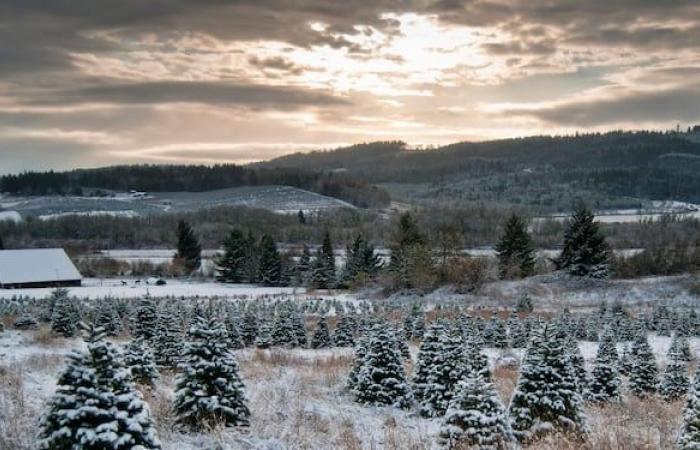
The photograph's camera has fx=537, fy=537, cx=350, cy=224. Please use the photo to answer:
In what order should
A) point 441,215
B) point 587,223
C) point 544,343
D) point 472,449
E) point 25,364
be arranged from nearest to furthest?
point 472,449, point 544,343, point 25,364, point 587,223, point 441,215

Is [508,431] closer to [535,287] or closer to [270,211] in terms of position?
[535,287]

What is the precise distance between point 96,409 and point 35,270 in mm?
76840

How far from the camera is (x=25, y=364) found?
12398 mm

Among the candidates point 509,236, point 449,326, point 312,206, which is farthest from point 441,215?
point 449,326

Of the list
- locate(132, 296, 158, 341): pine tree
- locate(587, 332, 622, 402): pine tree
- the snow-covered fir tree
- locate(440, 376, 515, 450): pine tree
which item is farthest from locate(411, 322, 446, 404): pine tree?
locate(132, 296, 158, 341): pine tree

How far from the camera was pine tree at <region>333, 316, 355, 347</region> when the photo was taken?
25.4 metres

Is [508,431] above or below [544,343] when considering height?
below

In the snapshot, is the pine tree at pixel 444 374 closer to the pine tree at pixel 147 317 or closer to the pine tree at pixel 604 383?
the pine tree at pixel 604 383

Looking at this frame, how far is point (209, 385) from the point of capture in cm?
796

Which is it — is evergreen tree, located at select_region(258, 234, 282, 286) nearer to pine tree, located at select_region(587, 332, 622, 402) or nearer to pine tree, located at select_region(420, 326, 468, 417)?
pine tree, located at select_region(587, 332, 622, 402)

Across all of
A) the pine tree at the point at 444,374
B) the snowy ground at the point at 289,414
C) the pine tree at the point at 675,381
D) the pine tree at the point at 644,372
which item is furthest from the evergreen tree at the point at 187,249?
the pine tree at the point at 444,374

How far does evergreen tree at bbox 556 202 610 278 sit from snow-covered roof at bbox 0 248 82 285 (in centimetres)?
6170

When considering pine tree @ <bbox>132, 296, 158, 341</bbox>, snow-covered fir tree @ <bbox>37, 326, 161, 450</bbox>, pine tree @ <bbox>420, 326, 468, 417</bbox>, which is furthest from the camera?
pine tree @ <bbox>132, 296, 158, 341</bbox>

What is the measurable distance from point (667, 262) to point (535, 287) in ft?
66.0
